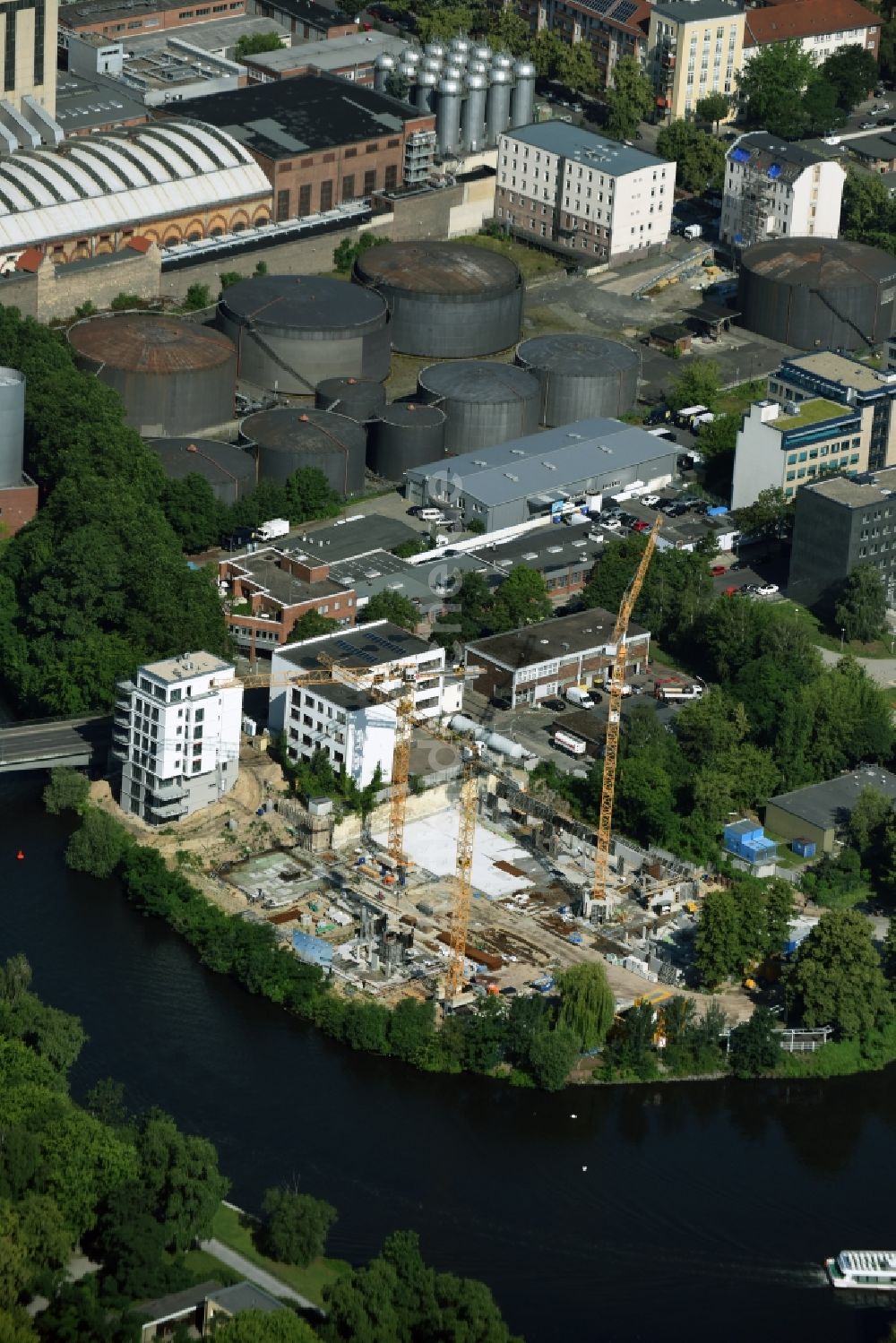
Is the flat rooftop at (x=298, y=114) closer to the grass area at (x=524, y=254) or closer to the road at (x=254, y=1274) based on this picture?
the grass area at (x=524, y=254)

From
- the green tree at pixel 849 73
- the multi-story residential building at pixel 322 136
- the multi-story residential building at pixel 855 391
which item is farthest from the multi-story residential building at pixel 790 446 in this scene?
the green tree at pixel 849 73

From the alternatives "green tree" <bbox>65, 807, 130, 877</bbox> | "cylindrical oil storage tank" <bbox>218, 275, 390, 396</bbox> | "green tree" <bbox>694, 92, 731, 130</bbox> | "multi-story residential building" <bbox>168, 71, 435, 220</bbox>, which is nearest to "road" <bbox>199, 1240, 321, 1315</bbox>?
"green tree" <bbox>65, 807, 130, 877</bbox>

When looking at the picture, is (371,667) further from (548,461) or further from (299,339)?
(299,339)

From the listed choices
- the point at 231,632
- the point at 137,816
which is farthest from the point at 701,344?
the point at 137,816

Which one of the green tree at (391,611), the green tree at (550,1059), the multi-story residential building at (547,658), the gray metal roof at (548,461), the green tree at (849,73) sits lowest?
the green tree at (550,1059)

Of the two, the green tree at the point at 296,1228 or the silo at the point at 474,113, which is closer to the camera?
the green tree at the point at 296,1228

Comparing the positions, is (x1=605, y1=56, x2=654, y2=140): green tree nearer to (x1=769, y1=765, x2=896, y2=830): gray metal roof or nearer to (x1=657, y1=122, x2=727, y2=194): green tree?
(x1=657, y1=122, x2=727, y2=194): green tree

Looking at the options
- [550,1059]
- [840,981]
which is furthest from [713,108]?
[550,1059]
